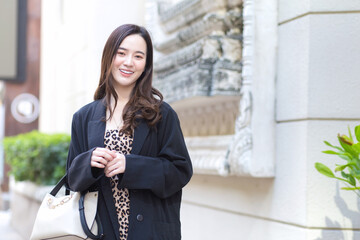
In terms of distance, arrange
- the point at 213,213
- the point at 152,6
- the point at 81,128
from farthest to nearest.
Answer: the point at 152,6, the point at 213,213, the point at 81,128

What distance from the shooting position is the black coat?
2.69 metres

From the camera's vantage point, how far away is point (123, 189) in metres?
2.78

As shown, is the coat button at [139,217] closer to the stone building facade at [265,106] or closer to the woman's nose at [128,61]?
the woman's nose at [128,61]

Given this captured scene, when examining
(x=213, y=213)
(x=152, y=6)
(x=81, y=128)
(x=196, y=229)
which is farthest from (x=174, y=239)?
(x=152, y=6)

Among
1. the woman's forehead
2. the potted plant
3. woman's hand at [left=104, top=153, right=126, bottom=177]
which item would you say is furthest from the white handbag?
the potted plant

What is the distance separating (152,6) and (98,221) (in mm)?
3775

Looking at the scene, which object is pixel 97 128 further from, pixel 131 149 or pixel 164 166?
pixel 164 166

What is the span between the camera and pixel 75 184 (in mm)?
2703

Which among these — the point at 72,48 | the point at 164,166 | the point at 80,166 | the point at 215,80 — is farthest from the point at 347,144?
the point at 72,48

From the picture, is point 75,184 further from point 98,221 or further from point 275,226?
point 275,226

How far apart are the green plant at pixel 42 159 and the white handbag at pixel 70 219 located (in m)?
5.14

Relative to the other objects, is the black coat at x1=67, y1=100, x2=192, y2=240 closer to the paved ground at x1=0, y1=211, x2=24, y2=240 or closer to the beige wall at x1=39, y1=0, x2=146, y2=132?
the beige wall at x1=39, y1=0, x2=146, y2=132

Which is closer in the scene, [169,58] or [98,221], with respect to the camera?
[98,221]

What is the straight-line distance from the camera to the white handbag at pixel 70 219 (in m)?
2.65
